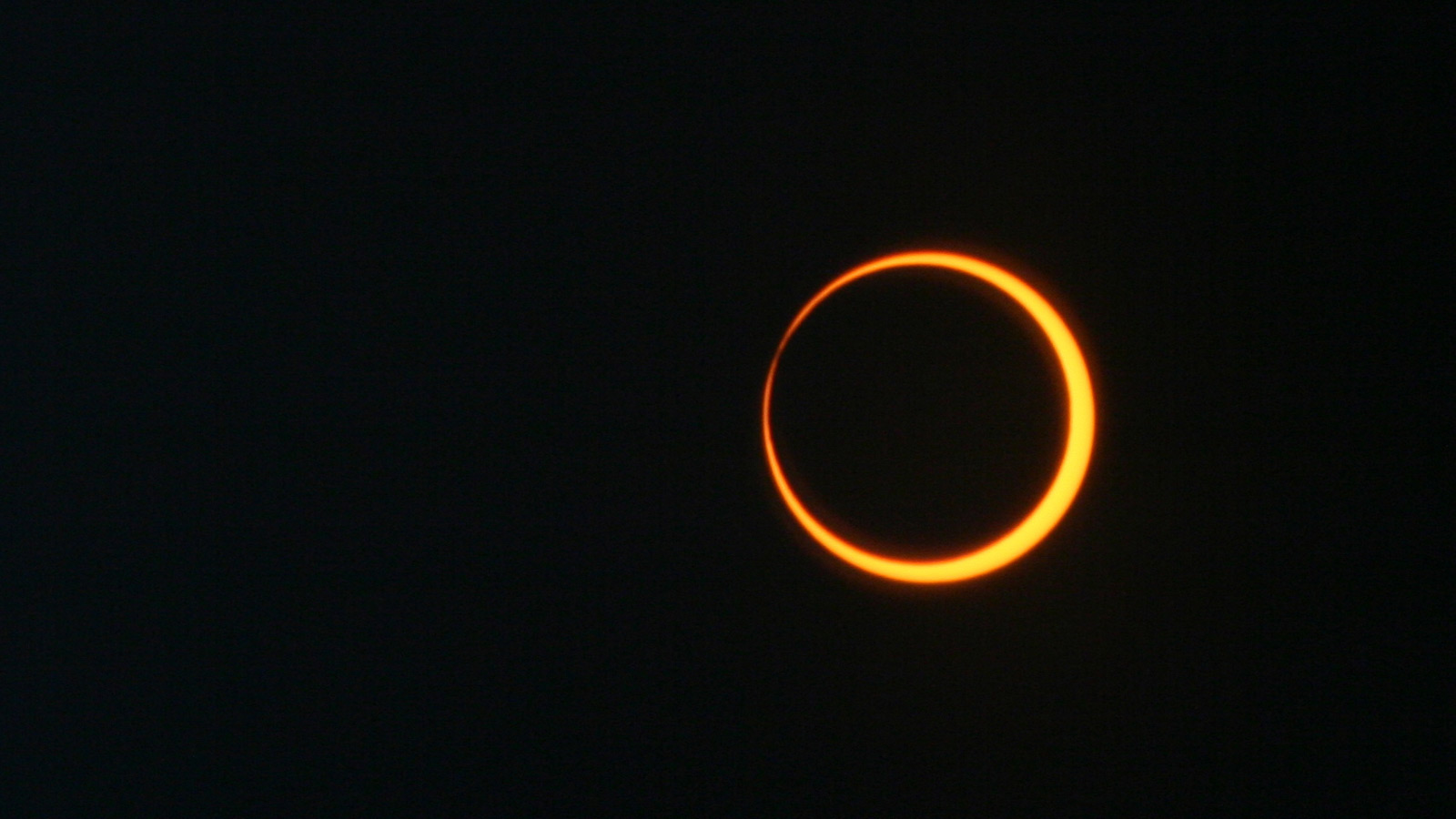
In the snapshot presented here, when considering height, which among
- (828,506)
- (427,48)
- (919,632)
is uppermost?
(427,48)

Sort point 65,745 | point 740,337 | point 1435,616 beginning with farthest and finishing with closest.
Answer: point 65,745 → point 740,337 → point 1435,616

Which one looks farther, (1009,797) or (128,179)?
(128,179)

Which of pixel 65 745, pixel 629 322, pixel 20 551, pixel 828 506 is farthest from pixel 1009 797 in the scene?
pixel 20 551

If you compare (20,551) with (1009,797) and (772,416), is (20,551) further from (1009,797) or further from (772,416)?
(1009,797)
